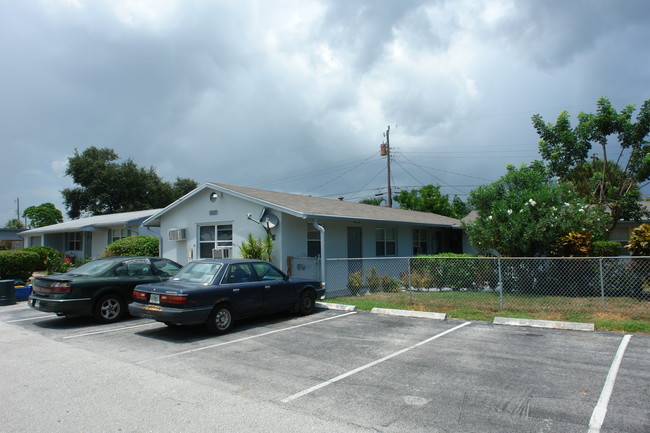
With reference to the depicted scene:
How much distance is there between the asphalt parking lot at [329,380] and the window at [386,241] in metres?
8.80

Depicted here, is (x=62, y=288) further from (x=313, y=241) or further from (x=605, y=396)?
(x=605, y=396)

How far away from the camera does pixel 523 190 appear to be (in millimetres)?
14469

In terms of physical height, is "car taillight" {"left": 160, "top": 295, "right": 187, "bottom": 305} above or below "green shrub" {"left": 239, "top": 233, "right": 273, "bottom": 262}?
below

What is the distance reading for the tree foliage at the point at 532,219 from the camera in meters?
13.0

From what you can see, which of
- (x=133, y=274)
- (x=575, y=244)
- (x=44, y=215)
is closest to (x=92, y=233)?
(x=133, y=274)

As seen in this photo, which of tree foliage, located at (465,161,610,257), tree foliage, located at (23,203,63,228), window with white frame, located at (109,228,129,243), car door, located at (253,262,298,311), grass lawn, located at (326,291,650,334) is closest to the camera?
grass lawn, located at (326,291,650,334)

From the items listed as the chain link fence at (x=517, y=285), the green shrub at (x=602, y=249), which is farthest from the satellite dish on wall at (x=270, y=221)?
the green shrub at (x=602, y=249)

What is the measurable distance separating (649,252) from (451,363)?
8830mm

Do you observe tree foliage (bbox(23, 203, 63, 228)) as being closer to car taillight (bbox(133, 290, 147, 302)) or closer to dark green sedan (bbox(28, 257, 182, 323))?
dark green sedan (bbox(28, 257, 182, 323))

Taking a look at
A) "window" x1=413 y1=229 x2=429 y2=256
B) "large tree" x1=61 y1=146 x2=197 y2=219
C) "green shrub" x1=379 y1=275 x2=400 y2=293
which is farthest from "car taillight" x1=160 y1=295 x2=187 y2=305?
"large tree" x1=61 y1=146 x2=197 y2=219

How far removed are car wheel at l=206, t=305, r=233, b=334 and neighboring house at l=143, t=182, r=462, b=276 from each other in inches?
177

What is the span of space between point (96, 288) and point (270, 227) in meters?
5.35

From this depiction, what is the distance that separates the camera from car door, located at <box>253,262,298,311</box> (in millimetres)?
9531

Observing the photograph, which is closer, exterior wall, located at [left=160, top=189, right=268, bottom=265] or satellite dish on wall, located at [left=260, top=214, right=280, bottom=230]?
satellite dish on wall, located at [left=260, top=214, right=280, bottom=230]
